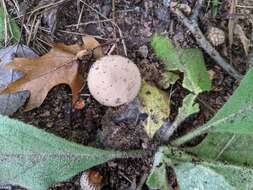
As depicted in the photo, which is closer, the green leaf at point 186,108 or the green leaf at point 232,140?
the green leaf at point 232,140

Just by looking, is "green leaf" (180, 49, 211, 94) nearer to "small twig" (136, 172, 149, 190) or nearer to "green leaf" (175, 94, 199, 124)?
"green leaf" (175, 94, 199, 124)

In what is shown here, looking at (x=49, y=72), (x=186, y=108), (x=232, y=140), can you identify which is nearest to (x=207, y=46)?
(x=186, y=108)

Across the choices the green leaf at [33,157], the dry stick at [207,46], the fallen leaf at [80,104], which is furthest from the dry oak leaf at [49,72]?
the dry stick at [207,46]

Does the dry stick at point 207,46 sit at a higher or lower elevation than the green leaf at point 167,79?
higher

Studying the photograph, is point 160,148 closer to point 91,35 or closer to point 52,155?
point 52,155

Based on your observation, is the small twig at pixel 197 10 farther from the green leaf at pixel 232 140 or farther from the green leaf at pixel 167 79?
the green leaf at pixel 232 140

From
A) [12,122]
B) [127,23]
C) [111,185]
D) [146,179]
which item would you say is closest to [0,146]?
[12,122]

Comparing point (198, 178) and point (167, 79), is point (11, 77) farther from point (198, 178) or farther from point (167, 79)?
point (198, 178)
